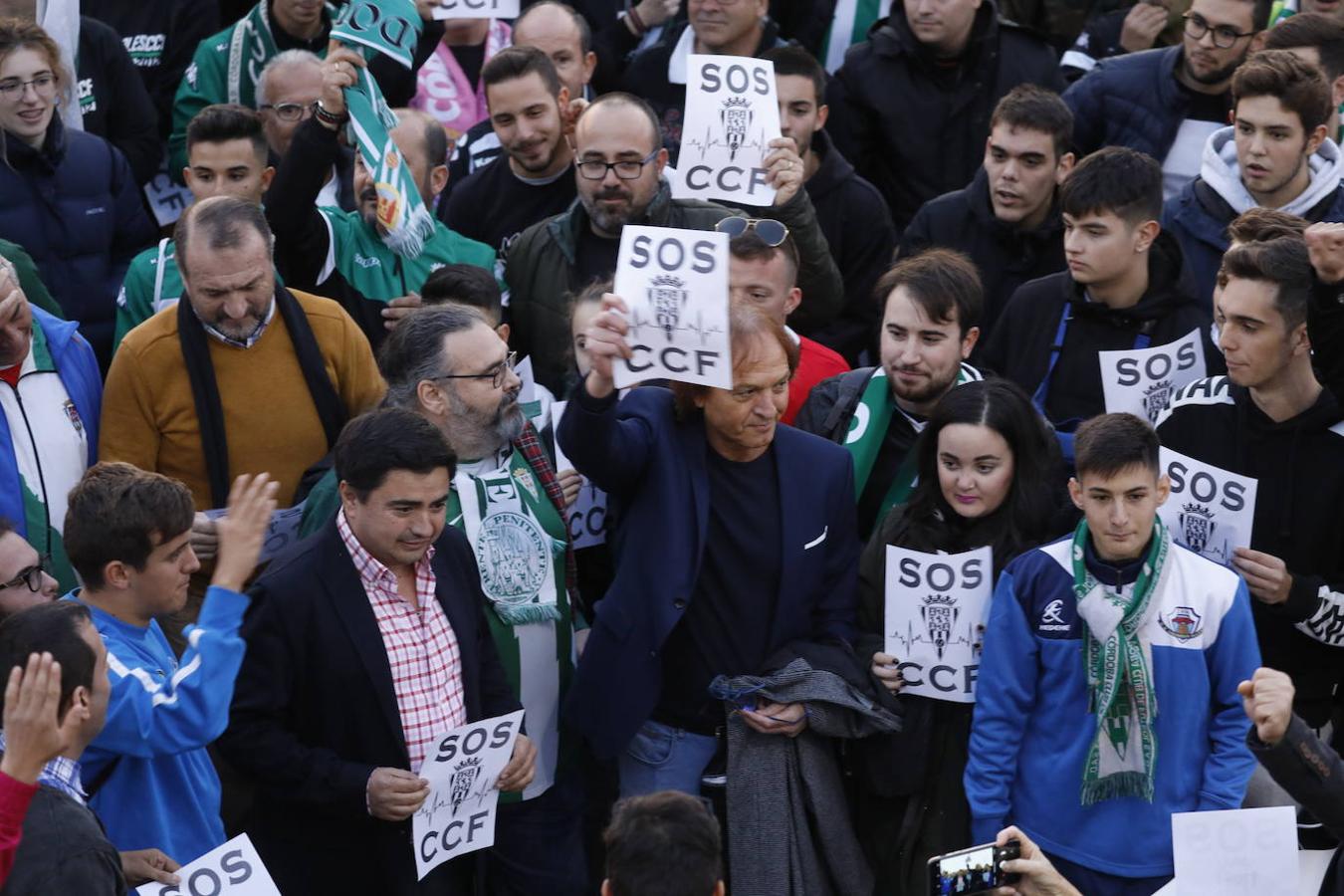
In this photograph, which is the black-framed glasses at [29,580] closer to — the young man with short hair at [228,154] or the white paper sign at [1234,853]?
the young man with short hair at [228,154]

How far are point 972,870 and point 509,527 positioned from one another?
1851 millimetres

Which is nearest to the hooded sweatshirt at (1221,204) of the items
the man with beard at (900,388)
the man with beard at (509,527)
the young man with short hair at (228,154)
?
the man with beard at (900,388)

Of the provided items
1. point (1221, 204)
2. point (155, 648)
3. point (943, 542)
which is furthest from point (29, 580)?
point (1221, 204)

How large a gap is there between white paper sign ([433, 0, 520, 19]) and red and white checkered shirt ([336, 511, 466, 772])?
12.1 ft

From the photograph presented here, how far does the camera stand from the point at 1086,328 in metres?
6.68

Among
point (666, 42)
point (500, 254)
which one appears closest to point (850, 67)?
point (666, 42)

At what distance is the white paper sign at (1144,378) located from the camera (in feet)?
20.8

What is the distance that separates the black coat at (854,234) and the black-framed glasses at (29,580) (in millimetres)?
3791

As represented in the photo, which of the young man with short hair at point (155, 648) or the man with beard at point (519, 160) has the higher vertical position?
the man with beard at point (519, 160)

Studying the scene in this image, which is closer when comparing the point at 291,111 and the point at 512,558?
the point at 512,558

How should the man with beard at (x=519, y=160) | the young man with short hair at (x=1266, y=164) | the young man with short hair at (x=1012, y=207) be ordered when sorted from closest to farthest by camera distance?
the young man with short hair at (x=1266, y=164) → the young man with short hair at (x=1012, y=207) → the man with beard at (x=519, y=160)

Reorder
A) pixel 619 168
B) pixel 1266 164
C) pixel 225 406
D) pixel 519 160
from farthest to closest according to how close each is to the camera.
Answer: pixel 519 160
pixel 1266 164
pixel 619 168
pixel 225 406

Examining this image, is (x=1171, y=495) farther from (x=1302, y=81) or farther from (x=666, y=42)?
(x=666, y=42)

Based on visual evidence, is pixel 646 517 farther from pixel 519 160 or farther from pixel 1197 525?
pixel 519 160
